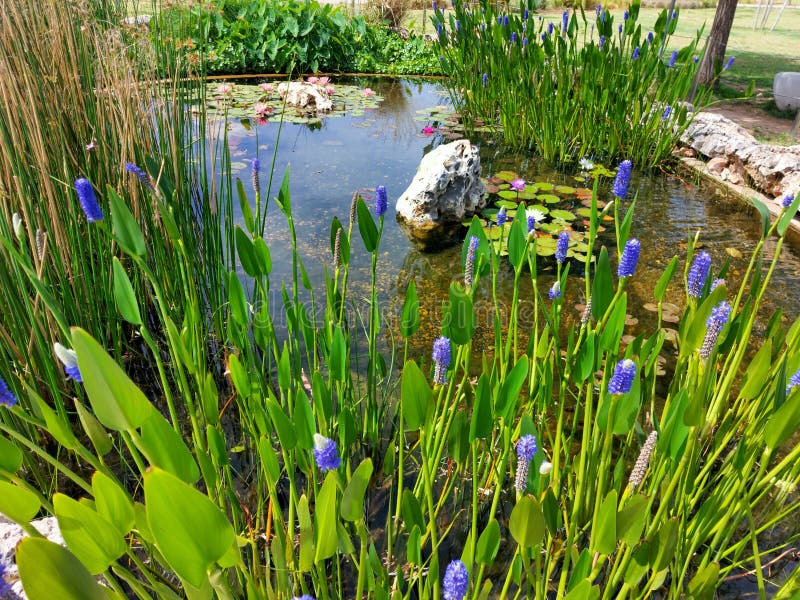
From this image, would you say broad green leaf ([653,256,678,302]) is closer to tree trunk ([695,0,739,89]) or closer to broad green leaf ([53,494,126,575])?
broad green leaf ([53,494,126,575])

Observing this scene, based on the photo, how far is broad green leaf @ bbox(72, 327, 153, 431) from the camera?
60 centimetres

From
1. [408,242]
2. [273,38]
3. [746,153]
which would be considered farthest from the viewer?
[273,38]

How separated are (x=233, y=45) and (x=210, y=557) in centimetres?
670

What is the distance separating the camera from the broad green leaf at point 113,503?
0.64 metres

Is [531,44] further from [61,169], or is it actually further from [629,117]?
[61,169]

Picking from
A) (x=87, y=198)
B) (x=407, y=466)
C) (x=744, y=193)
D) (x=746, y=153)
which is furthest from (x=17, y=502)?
(x=746, y=153)

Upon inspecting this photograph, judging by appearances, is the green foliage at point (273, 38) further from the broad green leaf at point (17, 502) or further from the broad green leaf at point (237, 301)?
the broad green leaf at point (17, 502)

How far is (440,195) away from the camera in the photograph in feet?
10.2

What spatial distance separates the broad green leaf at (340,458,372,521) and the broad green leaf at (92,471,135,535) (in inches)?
10.4

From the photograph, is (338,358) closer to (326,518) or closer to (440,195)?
(326,518)

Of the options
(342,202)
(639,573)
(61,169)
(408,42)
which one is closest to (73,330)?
(639,573)

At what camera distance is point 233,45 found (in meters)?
6.30

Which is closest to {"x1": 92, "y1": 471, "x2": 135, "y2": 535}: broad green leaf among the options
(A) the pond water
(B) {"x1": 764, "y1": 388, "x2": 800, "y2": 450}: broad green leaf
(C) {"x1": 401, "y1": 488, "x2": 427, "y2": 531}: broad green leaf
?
(C) {"x1": 401, "y1": 488, "x2": 427, "y2": 531}: broad green leaf

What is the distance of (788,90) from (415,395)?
5.45 m
